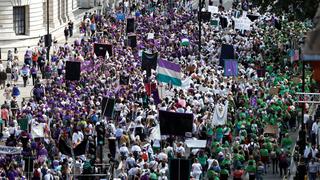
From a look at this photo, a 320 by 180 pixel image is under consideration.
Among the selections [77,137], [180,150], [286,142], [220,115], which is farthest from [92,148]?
[286,142]

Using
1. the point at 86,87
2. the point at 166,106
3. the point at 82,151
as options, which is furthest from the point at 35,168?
the point at 86,87

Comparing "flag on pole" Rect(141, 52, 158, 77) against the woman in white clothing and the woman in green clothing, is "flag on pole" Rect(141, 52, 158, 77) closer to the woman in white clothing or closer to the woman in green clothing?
the woman in green clothing

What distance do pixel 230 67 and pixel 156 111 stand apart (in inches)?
308

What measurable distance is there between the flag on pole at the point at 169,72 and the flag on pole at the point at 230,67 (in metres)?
5.00

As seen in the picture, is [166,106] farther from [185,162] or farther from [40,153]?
[185,162]

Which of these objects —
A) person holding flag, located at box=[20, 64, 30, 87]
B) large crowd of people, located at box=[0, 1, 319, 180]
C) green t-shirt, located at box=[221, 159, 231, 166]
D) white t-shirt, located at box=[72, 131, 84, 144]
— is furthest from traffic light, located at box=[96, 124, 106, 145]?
person holding flag, located at box=[20, 64, 30, 87]

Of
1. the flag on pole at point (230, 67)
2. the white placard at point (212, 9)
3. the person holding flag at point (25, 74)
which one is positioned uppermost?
the white placard at point (212, 9)

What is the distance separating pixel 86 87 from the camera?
41.0m

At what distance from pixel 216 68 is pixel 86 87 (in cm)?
947

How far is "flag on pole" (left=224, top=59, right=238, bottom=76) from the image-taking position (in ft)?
141

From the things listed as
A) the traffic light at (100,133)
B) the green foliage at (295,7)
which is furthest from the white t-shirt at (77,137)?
the green foliage at (295,7)

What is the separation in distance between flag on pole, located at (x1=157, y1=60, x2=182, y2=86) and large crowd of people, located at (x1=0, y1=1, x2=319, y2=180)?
1.82 feet

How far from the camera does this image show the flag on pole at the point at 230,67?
4294cm

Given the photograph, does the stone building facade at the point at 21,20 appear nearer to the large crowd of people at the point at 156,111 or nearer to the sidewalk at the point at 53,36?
the sidewalk at the point at 53,36
